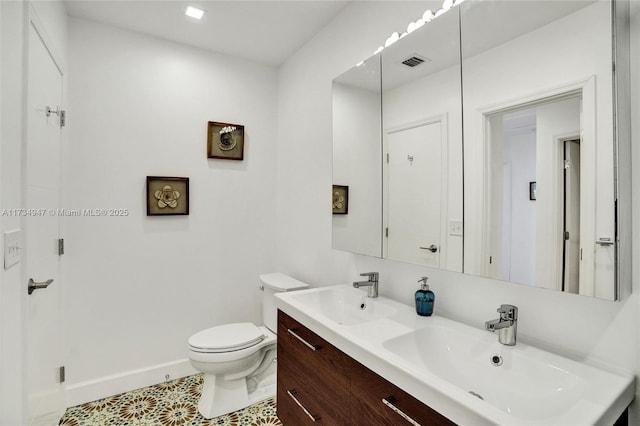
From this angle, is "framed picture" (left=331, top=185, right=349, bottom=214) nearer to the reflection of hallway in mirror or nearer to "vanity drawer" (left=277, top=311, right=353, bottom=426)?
"vanity drawer" (left=277, top=311, right=353, bottom=426)

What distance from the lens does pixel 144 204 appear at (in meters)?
2.42

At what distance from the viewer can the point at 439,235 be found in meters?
1.42

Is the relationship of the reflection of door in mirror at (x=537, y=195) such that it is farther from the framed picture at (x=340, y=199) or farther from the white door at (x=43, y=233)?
the white door at (x=43, y=233)

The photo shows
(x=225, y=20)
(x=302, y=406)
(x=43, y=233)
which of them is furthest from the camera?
(x=225, y=20)

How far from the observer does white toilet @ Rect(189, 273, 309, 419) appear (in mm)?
2004

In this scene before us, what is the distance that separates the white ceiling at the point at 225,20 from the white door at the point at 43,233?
58 cm

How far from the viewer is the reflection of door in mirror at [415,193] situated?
144 cm

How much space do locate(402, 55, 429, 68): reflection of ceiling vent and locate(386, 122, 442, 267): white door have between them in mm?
295

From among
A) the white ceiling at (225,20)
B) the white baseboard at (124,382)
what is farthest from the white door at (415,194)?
the white baseboard at (124,382)

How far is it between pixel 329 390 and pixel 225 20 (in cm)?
231

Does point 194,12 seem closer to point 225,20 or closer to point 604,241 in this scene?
point 225,20

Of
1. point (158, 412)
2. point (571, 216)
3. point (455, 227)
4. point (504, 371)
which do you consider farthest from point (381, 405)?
point (158, 412)

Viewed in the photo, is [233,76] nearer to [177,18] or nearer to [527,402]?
[177,18]

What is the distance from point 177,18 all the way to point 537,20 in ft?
6.98
